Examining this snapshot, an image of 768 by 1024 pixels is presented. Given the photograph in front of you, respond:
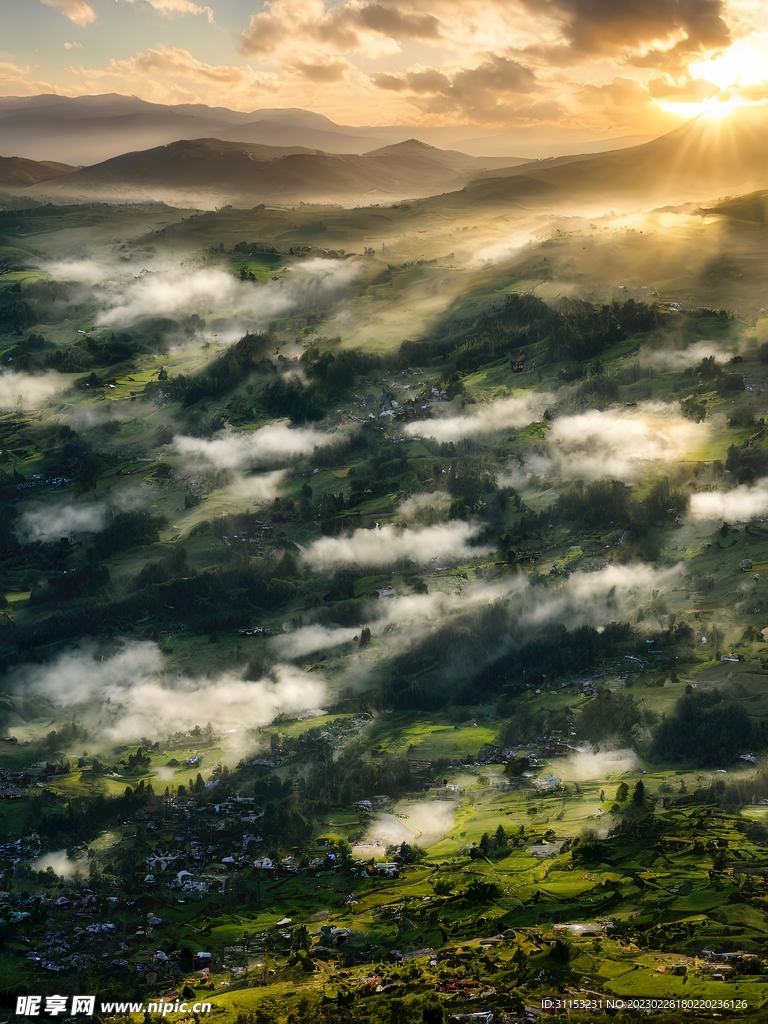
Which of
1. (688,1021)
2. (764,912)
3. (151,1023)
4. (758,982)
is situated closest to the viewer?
(688,1021)

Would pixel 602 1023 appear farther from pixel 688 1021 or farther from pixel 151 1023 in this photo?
pixel 151 1023

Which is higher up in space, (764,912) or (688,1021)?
(764,912)

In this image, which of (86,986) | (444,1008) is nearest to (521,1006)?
(444,1008)

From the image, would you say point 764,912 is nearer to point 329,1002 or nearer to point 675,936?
point 675,936

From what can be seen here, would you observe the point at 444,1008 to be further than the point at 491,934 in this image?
No

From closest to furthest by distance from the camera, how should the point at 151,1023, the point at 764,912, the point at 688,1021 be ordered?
the point at 688,1021 → the point at 151,1023 → the point at 764,912

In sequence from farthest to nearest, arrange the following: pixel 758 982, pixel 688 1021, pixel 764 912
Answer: pixel 764 912
pixel 758 982
pixel 688 1021

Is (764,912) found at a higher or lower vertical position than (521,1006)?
higher

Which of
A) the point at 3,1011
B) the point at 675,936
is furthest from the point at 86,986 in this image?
the point at 675,936

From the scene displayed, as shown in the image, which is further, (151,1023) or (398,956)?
(398,956)
